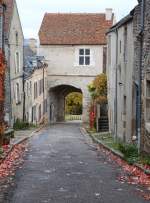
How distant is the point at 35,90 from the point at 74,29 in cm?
840

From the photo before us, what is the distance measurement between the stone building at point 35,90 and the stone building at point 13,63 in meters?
2.29

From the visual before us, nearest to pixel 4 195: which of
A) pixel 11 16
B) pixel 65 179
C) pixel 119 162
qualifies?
pixel 65 179

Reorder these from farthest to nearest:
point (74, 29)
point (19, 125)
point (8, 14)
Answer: point (74, 29) < point (19, 125) < point (8, 14)

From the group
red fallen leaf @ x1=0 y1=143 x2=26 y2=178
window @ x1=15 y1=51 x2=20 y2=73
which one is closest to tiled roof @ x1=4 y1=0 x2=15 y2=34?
window @ x1=15 y1=51 x2=20 y2=73

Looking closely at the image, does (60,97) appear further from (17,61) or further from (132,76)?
(132,76)

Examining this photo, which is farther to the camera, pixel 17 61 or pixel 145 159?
pixel 17 61

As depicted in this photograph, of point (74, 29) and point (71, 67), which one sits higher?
point (74, 29)

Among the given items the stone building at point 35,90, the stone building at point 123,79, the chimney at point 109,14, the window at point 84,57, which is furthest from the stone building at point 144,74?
the chimney at point 109,14

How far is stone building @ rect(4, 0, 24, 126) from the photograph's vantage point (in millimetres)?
35781

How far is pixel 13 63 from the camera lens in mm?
38812

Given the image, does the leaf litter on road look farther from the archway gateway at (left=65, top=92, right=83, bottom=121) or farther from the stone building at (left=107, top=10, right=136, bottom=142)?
the archway gateway at (left=65, top=92, right=83, bottom=121)

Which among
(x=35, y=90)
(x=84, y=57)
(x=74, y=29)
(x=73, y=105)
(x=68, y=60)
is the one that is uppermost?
(x=74, y=29)

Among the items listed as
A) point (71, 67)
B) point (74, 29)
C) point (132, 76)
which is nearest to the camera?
point (132, 76)

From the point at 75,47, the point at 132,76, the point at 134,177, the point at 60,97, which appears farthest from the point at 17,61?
the point at 134,177
